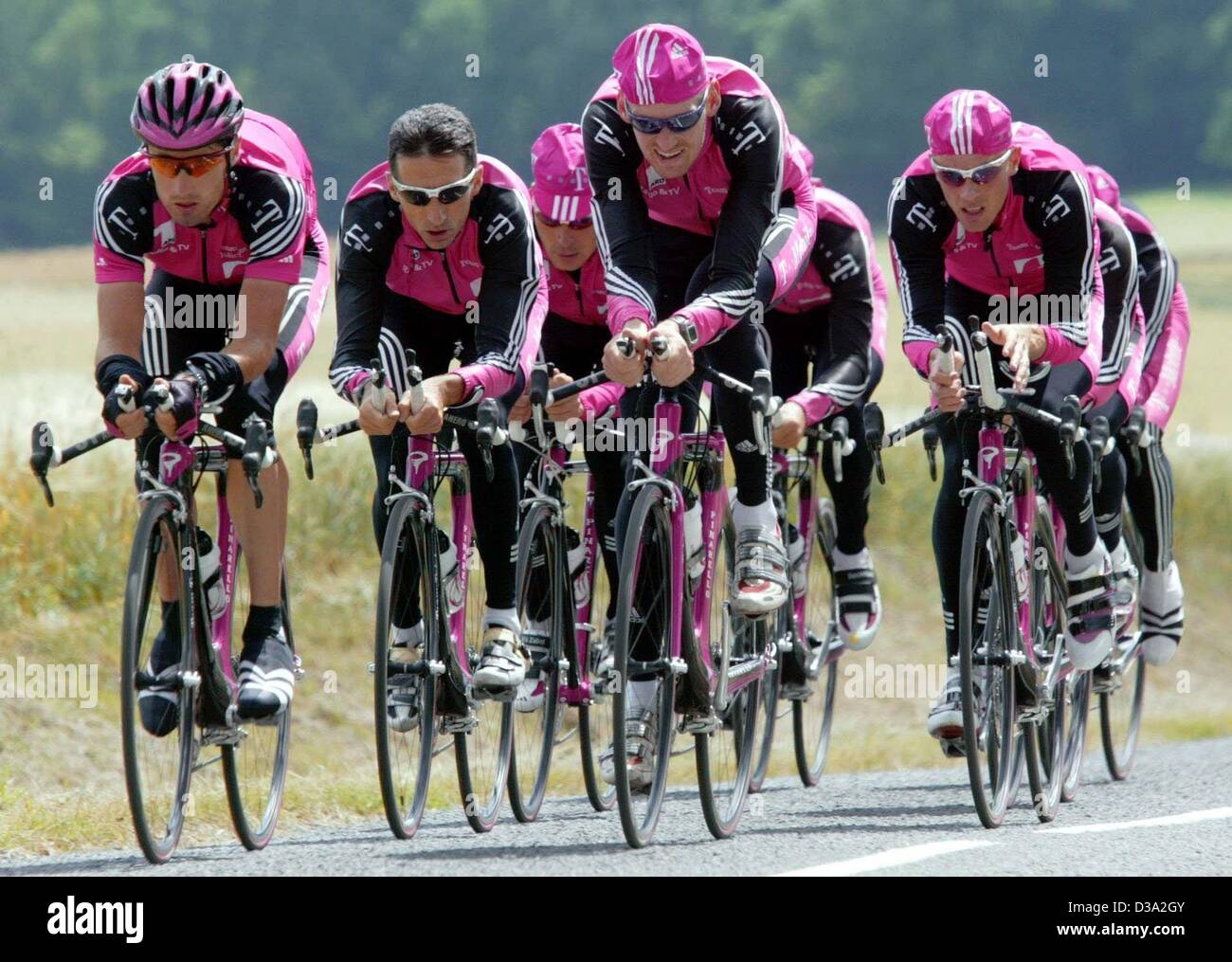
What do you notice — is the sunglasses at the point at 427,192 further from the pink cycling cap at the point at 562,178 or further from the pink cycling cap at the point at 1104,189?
the pink cycling cap at the point at 1104,189

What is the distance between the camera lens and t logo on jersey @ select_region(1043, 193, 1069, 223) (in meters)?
7.59

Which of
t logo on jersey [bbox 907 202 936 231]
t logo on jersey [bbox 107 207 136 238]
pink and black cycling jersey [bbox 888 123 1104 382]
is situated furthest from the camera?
t logo on jersey [bbox 907 202 936 231]

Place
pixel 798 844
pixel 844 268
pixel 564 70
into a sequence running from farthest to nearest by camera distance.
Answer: pixel 564 70
pixel 844 268
pixel 798 844

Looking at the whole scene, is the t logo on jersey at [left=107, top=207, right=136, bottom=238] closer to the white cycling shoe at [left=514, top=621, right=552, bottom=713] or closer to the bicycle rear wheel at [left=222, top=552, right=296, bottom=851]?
the bicycle rear wheel at [left=222, top=552, right=296, bottom=851]

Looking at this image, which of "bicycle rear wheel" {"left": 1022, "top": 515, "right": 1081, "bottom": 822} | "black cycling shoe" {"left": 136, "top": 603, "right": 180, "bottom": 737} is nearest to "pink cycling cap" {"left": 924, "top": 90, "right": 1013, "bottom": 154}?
Result: "bicycle rear wheel" {"left": 1022, "top": 515, "right": 1081, "bottom": 822}

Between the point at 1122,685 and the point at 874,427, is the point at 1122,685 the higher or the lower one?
A: the lower one

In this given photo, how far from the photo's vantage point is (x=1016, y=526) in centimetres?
770

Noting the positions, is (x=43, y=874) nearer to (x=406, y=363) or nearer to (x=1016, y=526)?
(x=406, y=363)

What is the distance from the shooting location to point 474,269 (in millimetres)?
7438

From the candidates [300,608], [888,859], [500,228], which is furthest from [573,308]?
[300,608]

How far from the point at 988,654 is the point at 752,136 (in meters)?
1.98

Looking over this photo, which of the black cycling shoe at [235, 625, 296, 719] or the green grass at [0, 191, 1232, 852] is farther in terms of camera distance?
the green grass at [0, 191, 1232, 852]

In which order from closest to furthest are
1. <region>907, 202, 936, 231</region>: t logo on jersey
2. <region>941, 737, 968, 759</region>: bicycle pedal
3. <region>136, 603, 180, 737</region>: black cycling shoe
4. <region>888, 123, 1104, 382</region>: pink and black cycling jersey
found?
<region>136, 603, 180, 737</region>: black cycling shoe
<region>941, 737, 968, 759</region>: bicycle pedal
<region>888, 123, 1104, 382</region>: pink and black cycling jersey
<region>907, 202, 936, 231</region>: t logo on jersey

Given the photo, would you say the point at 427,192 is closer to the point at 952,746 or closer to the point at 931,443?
the point at 931,443
